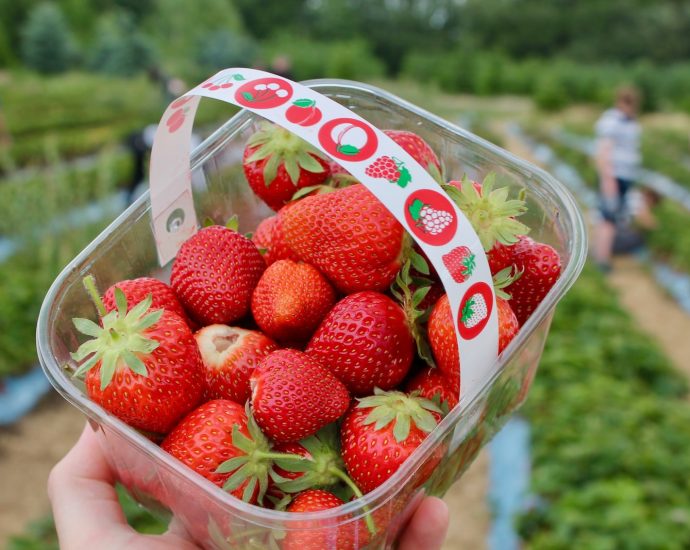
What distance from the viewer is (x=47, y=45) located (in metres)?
14.8

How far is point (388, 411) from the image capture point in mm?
913

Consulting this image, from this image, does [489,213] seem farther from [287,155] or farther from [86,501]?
[86,501]

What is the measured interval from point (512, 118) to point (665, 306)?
10.9 meters

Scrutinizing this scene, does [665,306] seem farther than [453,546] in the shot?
Yes

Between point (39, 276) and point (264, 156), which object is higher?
point (264, 156)

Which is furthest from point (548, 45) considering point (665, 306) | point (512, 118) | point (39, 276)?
point (39, 276)

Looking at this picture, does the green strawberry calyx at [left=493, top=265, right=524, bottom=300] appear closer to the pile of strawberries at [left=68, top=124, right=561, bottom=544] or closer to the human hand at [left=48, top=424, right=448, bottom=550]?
the pile of strawberries at [left=68, top=124, right=561, bottom=544]

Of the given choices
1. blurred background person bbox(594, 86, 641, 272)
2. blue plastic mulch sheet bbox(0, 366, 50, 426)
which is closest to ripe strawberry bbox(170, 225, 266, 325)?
blue plastic mulch sheet bbox(0, 366, 50, 426)

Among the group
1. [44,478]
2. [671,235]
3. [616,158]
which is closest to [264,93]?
[44,478]

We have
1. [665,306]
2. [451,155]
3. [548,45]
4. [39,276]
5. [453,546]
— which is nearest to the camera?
→ [451,155]

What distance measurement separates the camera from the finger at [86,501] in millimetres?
1059

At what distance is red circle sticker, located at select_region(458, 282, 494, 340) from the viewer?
87 centimetres

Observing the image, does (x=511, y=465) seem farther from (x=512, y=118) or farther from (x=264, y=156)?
(x=512, y=118)

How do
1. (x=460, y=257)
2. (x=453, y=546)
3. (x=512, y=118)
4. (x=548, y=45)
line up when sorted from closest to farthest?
(x=460, y=257) → (x=453, y=546) → (x=512, y=118) → (x=548, y=45)
